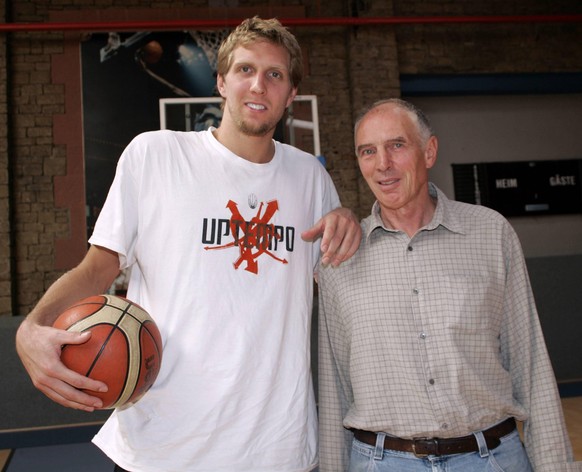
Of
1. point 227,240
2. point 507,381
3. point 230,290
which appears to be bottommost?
point 507,381

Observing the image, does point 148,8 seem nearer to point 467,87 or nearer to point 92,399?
point 467,87

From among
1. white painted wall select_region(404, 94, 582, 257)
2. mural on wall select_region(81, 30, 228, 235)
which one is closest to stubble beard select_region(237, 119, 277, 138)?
mural on wall select_region(81, 30, 228, 235)

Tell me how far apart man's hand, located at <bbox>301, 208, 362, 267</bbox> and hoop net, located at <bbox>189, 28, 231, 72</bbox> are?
4932 millimetres

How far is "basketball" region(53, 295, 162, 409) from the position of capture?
1410 millimetres

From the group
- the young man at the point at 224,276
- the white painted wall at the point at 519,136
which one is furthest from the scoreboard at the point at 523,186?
the young man at the point at 224,276

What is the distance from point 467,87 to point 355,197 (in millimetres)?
2053

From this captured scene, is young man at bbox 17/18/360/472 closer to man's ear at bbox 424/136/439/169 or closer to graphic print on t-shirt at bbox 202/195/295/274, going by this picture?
graphic print on t-shirt at bbox 202/195/295/274

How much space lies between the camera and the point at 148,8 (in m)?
6.36

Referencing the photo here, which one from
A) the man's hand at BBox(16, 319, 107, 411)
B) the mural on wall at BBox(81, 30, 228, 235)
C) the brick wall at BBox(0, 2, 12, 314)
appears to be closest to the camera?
the man's hand at BBox(16, 319, 107, 411)

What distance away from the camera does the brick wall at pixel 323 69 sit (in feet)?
19.7

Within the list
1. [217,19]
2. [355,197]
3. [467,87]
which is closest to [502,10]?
[467,87]

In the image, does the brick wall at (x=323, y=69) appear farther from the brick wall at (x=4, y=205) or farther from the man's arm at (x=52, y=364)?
the man's arm at (x=52, y=364)

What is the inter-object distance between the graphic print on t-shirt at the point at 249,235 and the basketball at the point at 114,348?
1.09ft

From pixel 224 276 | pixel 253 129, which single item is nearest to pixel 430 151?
pixel 253 129
